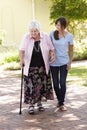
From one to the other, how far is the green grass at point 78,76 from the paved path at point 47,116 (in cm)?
166

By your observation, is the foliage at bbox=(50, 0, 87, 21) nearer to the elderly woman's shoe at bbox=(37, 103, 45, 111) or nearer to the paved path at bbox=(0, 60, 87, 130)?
the paved path at bbox=(0, 60, 87, 130)

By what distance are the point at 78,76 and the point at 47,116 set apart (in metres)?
6.31

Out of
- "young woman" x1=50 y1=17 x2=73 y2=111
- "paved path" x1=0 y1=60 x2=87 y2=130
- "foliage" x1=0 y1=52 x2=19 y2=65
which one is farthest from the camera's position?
"foliage" x1=0 y1=52 x2=19 y2=65

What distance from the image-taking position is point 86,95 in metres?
10.8

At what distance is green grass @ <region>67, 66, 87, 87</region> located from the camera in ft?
42.9

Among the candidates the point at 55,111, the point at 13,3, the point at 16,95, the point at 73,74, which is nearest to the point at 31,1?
the point at 13,3

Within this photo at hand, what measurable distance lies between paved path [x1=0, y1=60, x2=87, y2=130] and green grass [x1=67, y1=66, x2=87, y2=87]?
1.66m

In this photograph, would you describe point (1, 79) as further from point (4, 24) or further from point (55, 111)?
point (4, 24)

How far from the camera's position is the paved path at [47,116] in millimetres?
7773

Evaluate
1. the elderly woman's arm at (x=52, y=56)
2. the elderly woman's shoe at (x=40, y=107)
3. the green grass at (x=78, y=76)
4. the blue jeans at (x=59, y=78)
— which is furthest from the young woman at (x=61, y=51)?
the green grass at (x=78, y=76)

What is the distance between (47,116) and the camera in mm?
8492

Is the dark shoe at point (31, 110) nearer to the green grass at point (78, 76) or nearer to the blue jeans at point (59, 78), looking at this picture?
the blue jeans at point (59, 78)

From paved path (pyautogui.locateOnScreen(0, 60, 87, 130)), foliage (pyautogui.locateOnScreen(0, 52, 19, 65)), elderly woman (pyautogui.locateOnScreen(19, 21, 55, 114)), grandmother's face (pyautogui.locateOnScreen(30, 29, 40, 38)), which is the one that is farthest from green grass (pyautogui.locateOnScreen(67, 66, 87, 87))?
grandmother's face (pyautogui.locateOnScreen(30, 29, 40, 38))

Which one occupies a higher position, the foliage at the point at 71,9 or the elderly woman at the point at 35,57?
the foliage at the point at 71,9
